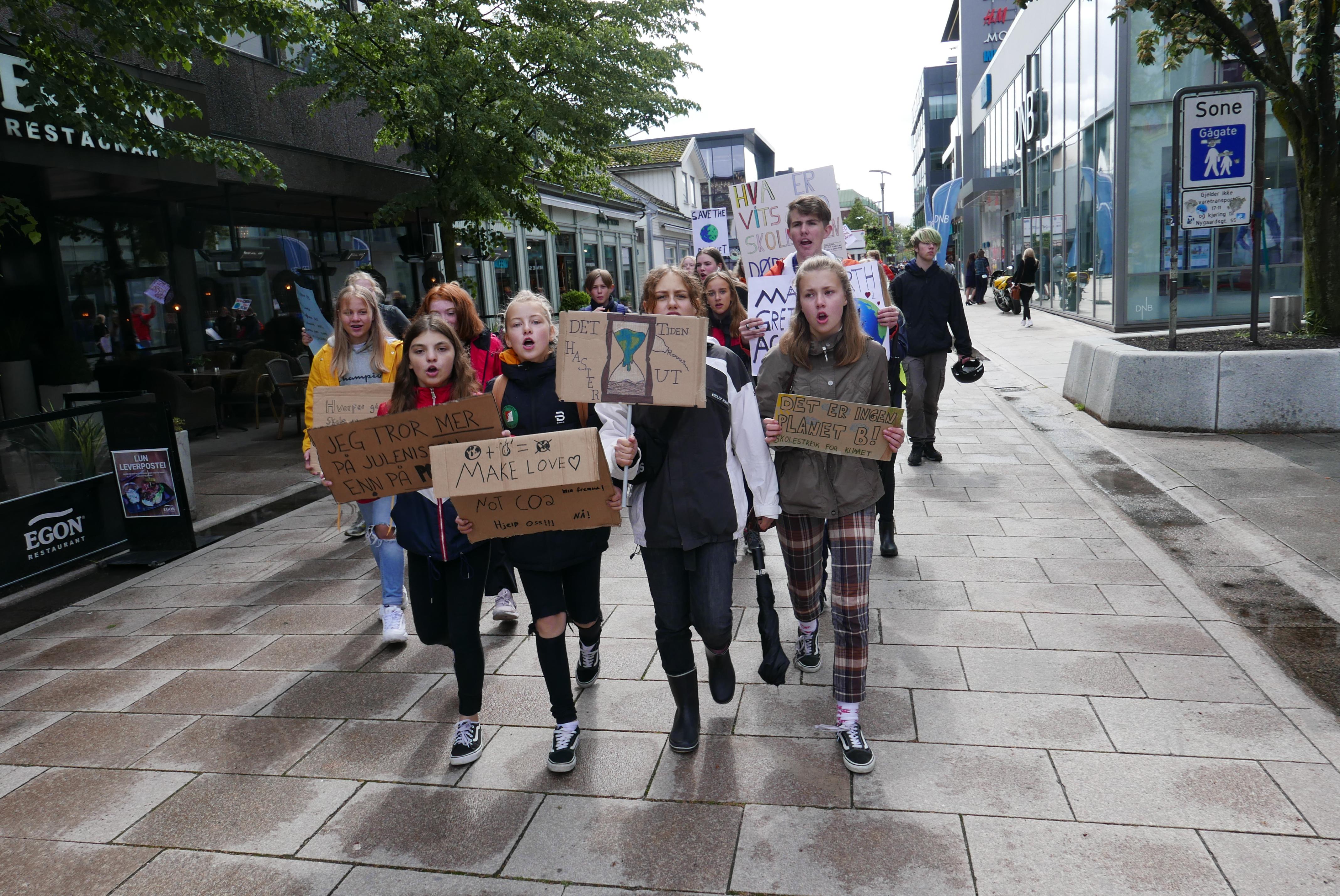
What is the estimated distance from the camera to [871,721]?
3.79 meters

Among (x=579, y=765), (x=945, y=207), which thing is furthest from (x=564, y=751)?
(x=945, y=207)

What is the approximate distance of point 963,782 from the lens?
3.30 metres

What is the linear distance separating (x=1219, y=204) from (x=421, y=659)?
28.9ft

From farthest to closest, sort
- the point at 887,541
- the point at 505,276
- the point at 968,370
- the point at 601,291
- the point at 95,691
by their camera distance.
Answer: the point at 505,276
the point at 968,370
the point at 601,291
the point at 887,541
the point at 95,691

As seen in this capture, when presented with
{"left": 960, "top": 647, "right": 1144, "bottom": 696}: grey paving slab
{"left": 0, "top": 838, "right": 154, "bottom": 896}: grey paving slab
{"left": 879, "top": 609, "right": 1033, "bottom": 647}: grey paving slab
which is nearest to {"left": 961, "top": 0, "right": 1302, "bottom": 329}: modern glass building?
{"left": 879, "top": 609, "right": 1033, "bottom": 647}: grey paving slab

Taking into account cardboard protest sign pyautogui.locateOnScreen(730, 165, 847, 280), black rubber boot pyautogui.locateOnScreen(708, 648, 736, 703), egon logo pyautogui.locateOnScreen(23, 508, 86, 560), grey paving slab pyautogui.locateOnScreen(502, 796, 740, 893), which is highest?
cardboard protest sign pyautogui.locateOnScreen(730, 165, 847, 280)

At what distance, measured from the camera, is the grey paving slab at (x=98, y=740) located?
3.92m

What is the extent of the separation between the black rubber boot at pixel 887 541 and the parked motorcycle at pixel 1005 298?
2041cm

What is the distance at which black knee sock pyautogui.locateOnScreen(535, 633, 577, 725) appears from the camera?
3539 mm

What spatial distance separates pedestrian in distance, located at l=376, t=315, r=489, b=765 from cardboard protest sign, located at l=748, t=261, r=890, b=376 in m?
1.89

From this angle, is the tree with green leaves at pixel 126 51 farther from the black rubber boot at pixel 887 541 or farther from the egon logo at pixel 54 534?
the black rubber boot at pixel 887 541

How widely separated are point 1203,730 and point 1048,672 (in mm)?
689

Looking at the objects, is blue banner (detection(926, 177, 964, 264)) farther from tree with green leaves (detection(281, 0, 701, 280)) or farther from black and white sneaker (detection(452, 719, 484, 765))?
black and white sneaker (detection(452, 719, 484, 765))

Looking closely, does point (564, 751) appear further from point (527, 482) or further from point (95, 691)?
point (95, 691)
